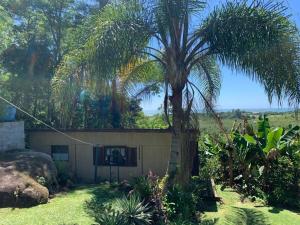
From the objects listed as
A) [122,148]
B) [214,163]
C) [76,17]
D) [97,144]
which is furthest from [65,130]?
[76,17]

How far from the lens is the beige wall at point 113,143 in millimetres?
16625

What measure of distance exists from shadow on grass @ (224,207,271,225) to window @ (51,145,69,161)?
28.0 ft

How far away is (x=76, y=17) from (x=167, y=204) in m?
18.1

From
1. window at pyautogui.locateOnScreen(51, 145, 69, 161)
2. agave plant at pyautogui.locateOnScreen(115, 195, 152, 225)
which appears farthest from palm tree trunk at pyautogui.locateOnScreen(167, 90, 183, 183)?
window at pyautogui.locateOnScreen(51, 145, 69, 161)

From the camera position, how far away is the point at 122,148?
17062 millimetres

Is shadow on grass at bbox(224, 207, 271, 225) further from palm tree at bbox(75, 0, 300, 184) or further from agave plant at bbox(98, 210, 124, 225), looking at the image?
agave plant at bbox(98, 210, 124, 225)

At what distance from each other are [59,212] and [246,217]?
5535 millimetres

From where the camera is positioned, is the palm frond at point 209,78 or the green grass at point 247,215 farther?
the palm frond at point 209,78

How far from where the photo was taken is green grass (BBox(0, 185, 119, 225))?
10406 mm

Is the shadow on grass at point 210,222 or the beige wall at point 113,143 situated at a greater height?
the beige wall at point 113,143

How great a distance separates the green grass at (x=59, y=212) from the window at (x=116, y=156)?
127 inches

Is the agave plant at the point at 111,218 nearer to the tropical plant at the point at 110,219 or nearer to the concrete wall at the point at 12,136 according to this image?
the tropical plant at the point at 110,219

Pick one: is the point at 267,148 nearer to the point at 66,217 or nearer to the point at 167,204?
the point at 167,204

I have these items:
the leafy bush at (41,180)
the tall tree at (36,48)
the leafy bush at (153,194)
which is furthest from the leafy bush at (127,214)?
the tall tree at (36,48)
